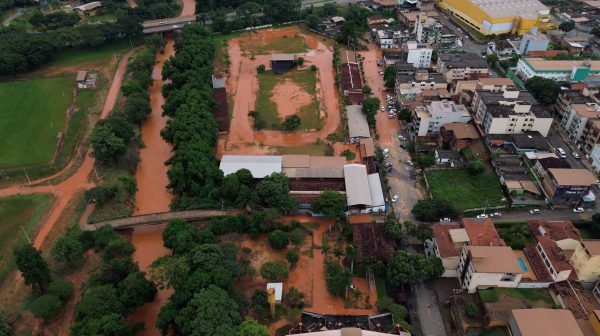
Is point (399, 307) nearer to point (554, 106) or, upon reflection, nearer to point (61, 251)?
point (61, 251)

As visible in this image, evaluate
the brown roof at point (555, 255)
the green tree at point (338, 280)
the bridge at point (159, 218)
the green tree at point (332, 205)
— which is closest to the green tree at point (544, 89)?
the brown roof at point (555, 255)

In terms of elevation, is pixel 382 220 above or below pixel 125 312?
below

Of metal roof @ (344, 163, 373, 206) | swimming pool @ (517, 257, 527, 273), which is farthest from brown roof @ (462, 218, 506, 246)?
metal roof @ (344, 163, 373, 206)

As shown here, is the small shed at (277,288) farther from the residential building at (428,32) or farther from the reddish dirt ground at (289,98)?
the residential building at (428,32)

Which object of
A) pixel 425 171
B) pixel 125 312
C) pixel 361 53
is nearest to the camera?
pixel 125 312

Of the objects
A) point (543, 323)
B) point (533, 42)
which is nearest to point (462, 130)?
point (543, 323)

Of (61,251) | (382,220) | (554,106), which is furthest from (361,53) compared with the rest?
(61,251)
